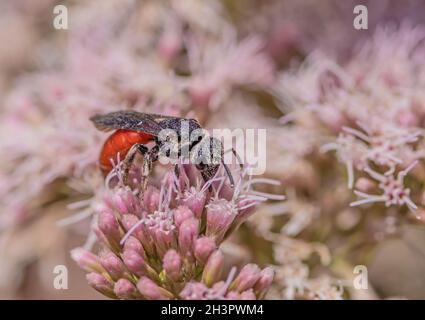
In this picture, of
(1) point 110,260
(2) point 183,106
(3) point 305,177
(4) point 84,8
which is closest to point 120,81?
(2) point 183,106

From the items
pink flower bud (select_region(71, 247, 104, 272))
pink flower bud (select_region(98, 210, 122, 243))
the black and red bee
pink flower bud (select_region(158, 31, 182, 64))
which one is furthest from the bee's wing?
pink flower bud (select_region(158, 31, 182, 64))

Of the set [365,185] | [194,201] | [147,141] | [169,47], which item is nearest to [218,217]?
[194,201]

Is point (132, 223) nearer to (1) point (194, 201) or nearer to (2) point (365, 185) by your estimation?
(1) point (194, 201)

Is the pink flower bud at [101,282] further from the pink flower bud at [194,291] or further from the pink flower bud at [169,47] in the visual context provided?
the pink flower bud at [169,47]

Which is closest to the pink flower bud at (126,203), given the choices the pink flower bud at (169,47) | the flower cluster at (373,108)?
the flower cluster at (373,108)

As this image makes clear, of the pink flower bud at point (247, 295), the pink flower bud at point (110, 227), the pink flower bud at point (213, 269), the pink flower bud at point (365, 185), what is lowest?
the pink flower bud at point (247, 295)
